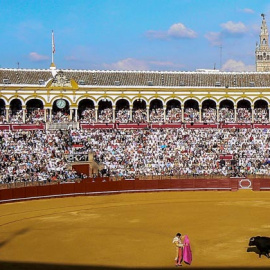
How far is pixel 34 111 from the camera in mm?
55875

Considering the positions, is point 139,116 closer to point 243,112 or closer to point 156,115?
point 156,115

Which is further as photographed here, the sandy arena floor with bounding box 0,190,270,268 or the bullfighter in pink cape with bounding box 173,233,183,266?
the sandy arena floor with bounding box 0,190,270,268

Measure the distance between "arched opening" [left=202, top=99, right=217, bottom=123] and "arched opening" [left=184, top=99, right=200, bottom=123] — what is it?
0.81m

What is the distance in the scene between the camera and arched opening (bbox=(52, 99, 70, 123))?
182 feet

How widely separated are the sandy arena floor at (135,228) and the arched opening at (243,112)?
1873 cm

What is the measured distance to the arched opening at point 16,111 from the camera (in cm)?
5436

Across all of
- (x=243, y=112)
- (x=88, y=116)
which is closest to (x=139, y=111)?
(x=88, y=116)

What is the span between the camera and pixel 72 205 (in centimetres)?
3491

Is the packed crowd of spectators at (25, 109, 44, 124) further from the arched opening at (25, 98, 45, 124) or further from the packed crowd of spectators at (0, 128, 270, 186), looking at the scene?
the packed crowd of spectators at (0, 128, 270, 186)

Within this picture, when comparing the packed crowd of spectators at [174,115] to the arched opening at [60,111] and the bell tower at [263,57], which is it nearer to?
the arched opening at [60,111]

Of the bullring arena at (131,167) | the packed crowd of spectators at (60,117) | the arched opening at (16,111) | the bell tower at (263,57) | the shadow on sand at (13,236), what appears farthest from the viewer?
the bell tower at (263,57)

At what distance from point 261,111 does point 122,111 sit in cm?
1609

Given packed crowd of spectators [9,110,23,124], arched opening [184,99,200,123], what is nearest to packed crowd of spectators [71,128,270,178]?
arched opening [184,99,200,123]

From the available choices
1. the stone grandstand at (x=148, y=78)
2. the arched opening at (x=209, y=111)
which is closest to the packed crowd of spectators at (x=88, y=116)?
the stone grandstand at (x=148, y=78)
